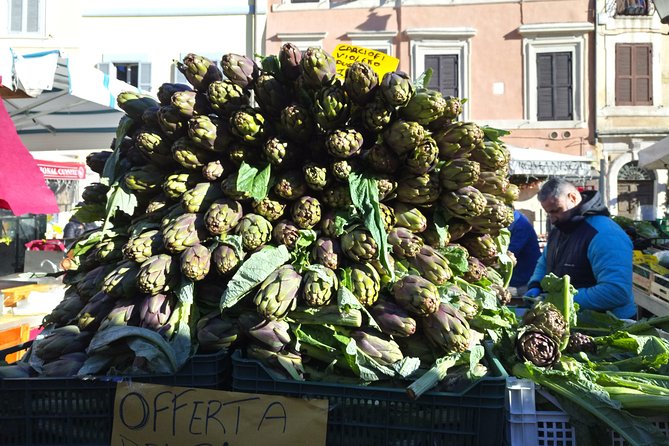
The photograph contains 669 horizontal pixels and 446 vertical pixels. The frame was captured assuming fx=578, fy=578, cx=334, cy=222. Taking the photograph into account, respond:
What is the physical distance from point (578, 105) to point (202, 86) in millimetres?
14036

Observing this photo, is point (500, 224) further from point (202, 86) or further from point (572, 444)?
point (202, 86)

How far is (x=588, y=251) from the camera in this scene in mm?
3182

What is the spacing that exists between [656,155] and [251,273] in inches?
278

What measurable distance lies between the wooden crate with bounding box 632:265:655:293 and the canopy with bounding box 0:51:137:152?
467 cm

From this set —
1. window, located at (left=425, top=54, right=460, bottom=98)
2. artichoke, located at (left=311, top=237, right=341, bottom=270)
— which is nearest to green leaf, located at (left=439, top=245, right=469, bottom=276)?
artichoke, located at (left=311, top=237, right=341, bottom=270)

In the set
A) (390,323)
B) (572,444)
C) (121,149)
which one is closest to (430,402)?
(390,323)

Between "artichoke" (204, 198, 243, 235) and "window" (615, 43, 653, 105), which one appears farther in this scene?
"window" (615, 43, 653, 105)

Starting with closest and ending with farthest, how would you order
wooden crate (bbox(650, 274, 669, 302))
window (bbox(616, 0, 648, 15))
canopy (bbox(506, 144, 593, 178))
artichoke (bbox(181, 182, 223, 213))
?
artichoke (bbox(181, 182, 223, 213)), wooden crate (bbox(650, 274, 669, 302)), canopy (bbox(506, 144, 593, 178)), window (bbox(616, 0, 648, 15))

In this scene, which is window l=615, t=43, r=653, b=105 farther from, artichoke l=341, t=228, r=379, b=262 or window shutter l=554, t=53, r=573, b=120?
artichoke l=341, t=228, r=379, b=262

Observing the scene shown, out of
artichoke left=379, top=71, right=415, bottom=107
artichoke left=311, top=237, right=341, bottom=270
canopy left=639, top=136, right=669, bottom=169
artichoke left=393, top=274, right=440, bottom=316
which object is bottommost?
artichoke left=393, top=274, right=440, bottom=316

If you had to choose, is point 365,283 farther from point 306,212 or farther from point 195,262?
point 195,262

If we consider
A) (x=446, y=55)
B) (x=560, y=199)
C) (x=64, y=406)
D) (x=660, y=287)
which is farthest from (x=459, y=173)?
(x=446, y=55)

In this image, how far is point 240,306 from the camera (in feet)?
6.05

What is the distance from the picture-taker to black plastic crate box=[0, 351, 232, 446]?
1.71m
